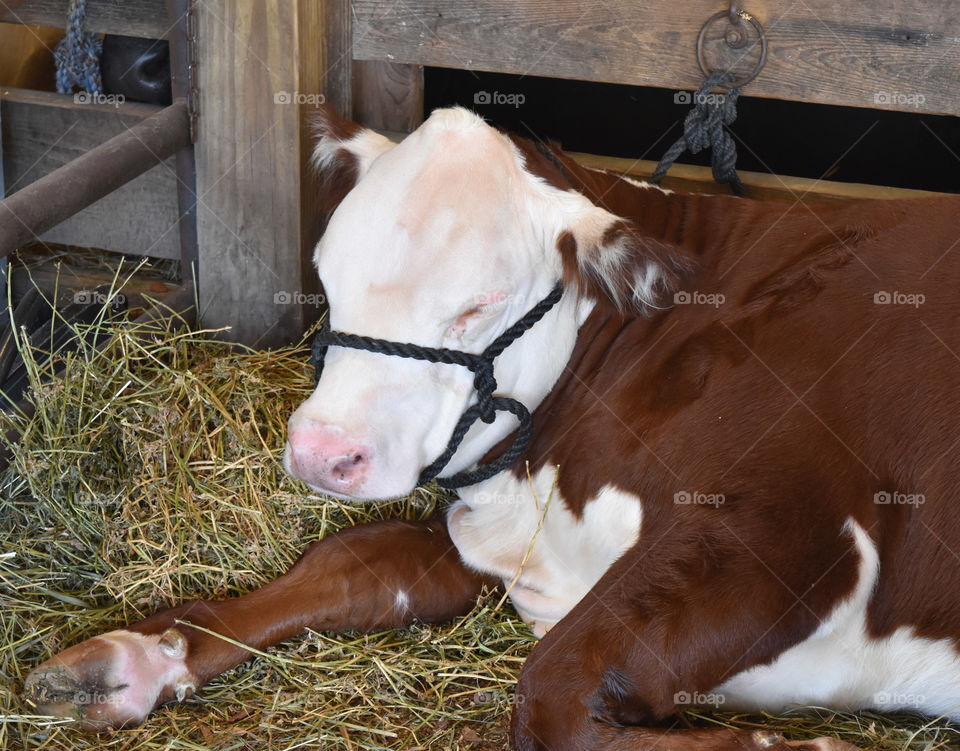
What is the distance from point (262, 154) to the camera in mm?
3406

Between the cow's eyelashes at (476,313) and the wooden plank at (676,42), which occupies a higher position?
the wooden plank at (676,42)

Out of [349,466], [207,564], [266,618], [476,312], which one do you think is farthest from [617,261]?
[207,564]

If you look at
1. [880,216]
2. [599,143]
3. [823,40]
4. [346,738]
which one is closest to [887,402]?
[880,216]

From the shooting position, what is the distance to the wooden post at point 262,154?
3257 millimetres

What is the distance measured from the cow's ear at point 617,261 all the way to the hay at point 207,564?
2.93 feet

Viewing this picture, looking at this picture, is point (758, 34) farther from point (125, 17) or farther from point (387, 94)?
point (125, 17)

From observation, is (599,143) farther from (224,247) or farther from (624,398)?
(624,398)

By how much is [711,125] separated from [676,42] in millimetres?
255

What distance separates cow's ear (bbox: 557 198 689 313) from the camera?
232cm

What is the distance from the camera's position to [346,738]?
2361 mm

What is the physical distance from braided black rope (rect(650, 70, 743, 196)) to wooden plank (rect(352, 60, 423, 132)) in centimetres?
92

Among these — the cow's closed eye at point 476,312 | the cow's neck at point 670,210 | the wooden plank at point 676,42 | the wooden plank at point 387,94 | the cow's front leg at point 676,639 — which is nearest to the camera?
the cow's front leg at point 676,639

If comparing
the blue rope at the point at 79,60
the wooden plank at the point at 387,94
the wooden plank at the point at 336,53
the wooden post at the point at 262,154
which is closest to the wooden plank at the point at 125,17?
the blue rope at the point at 79,60

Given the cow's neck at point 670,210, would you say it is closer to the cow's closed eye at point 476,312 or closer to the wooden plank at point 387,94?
the cow's closed eye at point 476,312
